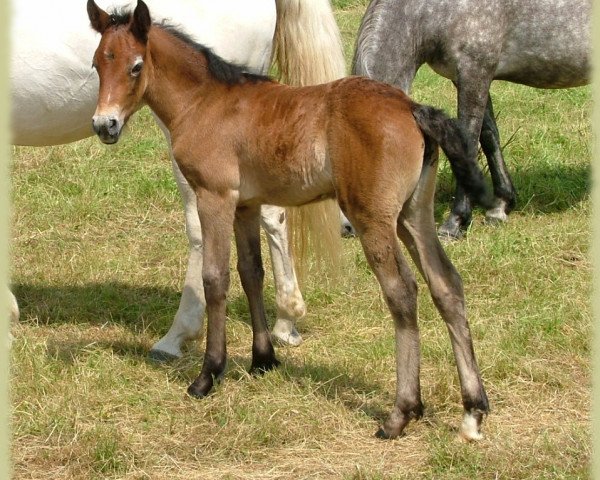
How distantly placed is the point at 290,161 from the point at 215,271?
2.09ft

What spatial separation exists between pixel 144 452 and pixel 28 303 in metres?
2.35

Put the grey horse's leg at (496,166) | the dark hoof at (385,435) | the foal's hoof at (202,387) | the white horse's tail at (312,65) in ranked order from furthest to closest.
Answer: the grey horse's leg at (496,166), the white horse's tail at (312,65), the foal's hoof at (202,387), the dark hoof at (385,435)

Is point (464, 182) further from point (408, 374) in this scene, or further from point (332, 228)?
point (332, 228)

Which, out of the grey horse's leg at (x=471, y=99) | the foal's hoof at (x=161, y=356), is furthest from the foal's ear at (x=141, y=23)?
the grey horse's leg at (x=471, y=99)

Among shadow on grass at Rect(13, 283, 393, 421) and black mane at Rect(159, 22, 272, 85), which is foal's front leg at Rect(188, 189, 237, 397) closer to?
shadow on grass at Rect(13, 283, 393, 421)

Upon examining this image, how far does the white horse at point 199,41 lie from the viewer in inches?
220

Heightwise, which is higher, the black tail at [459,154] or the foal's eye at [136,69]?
the foal's eye at [136,69]

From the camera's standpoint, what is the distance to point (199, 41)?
5664mm

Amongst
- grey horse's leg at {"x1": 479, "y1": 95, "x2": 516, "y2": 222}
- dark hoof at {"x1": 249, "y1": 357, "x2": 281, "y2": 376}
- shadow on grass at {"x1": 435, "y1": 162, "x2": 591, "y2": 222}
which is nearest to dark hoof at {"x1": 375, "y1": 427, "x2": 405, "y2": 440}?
dark hoof at {"x1": 249, "y1": 357, "x2": 281, "y2": 376}

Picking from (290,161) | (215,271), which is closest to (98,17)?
(290,161)

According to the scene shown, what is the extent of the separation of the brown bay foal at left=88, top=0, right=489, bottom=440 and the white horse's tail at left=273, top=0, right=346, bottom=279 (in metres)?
0.61

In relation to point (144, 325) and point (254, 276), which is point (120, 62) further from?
point (144, 325)

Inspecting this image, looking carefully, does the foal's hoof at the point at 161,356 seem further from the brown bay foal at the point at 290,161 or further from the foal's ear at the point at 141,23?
the foal's ear at the point at 141,23

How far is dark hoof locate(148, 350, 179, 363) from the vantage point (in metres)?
5.41
